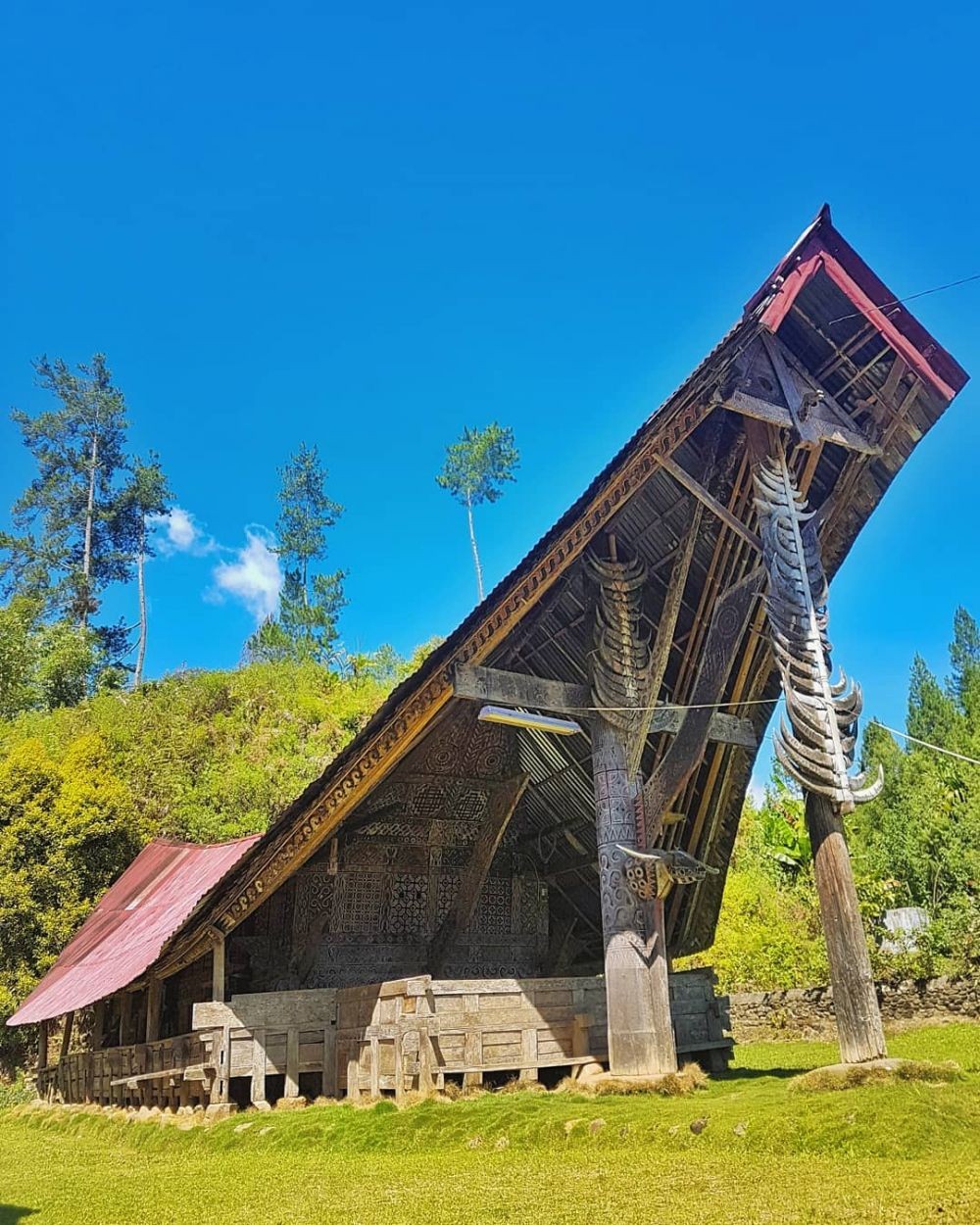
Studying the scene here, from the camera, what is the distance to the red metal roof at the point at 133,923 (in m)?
11.8

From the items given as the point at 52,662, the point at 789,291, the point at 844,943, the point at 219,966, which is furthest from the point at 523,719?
the point at 52,662

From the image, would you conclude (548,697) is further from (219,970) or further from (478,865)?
(219,970)

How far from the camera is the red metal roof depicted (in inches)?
464

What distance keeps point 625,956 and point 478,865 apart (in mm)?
4731

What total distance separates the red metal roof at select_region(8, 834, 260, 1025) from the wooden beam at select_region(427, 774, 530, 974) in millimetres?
2904

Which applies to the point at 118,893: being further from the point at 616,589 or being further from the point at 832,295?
the point at 832,295

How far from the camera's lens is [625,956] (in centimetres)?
853

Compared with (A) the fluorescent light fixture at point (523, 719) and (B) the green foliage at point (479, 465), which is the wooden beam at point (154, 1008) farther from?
(B) the green foliage at point (479, 465)

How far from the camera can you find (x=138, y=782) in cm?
2608

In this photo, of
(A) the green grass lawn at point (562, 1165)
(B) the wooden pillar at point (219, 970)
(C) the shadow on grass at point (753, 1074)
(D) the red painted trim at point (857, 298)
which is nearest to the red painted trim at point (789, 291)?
(D) the red painted trim at point (857, 298)

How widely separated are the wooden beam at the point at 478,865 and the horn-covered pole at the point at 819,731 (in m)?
5.88

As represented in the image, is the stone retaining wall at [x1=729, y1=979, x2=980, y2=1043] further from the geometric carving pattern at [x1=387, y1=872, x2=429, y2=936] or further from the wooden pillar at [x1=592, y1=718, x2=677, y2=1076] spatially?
the wooden pillar at [x1=592, y1=718, x2=677, y2=1076]

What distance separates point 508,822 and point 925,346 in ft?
26.5

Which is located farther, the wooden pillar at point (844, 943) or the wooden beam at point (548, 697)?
the wooden beam at point (548, 697)
